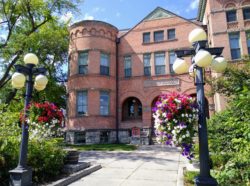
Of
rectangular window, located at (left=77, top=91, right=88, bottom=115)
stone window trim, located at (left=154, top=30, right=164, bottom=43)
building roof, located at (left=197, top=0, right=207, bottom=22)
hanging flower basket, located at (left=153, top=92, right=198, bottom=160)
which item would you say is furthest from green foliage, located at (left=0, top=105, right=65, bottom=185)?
building roof, located at (left=197, top=0, right=207, bottom=22)

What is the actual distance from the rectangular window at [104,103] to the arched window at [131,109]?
87.5 inches

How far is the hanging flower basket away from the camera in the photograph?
4.76m

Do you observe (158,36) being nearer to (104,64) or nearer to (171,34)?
(171,34)

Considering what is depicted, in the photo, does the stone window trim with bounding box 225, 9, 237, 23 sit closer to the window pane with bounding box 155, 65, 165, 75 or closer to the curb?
the window pane with bounding box 155, 65, 165, 75

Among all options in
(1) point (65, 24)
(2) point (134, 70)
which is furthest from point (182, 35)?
(1) point (65, 24)

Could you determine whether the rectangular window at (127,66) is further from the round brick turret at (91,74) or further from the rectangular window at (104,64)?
the rectangular window at (104,64)

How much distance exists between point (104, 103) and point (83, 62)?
4337 millimetres

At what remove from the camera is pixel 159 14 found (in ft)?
73.3

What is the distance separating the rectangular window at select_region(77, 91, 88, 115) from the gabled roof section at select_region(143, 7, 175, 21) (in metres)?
9.71

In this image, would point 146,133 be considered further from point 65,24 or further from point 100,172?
point 65,24

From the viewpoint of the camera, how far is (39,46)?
20312 millimetres

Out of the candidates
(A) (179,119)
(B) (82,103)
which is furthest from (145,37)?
(A) (179,119)

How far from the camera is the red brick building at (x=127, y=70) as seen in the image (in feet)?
64.9

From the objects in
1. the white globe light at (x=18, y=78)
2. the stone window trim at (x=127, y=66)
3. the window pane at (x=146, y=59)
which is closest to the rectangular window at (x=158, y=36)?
the window pane at (x=146, y=59)
